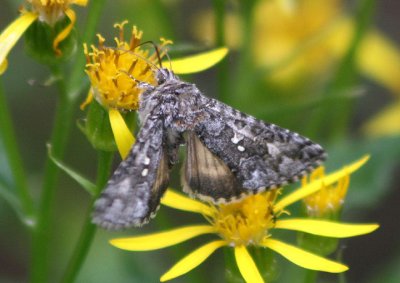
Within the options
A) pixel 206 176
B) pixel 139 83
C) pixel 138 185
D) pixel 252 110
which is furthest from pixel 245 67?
pixel 138 185

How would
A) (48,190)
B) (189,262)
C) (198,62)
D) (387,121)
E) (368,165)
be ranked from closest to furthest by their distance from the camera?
(189,262) < (48,190) < (198,62) < (368,165) < (387,121)

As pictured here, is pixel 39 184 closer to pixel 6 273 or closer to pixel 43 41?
pixel 6 273

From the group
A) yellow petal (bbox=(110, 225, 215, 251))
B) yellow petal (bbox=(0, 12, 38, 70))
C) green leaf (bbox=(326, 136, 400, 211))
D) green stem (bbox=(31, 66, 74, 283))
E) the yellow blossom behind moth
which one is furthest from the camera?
green leaf (bbox=(326, 136, 400, 211))

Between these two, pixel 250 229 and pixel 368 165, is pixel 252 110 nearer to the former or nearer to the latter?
pixel 368 165

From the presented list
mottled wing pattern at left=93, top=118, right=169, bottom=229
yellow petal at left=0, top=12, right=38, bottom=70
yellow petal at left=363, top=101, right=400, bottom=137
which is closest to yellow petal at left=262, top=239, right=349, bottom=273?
mottled wing pattern at left=93, top=118, right=169, bottom=229

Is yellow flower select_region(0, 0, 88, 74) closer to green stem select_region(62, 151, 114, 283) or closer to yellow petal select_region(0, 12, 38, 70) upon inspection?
yellow petal select_region(0, 12, 38, 70)

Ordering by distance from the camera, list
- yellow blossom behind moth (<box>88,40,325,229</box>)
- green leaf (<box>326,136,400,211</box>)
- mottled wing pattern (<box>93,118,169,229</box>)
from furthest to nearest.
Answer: green leaf (<box>326,136,400,211</box>) < yellow blossom behind moth (<box>88,40,325,229</box>) < mottled wing pattern (<box>93,118,169,229</box>)

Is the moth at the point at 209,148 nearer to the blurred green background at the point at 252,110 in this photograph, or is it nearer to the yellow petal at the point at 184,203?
the yellow petal at the point at 184,203
